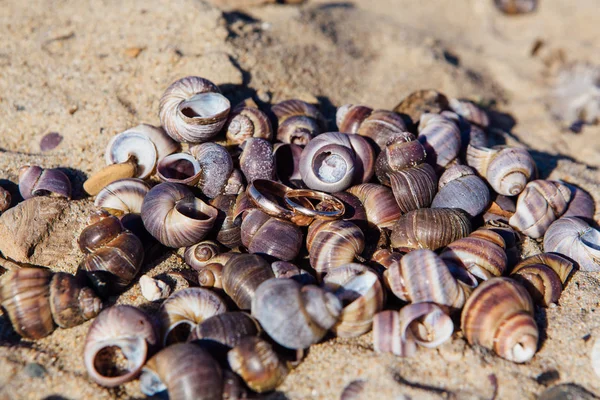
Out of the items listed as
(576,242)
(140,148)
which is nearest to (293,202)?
(140,148)

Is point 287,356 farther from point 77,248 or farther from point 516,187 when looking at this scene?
point 516,187

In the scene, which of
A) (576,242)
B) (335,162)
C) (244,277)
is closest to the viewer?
(244,277)

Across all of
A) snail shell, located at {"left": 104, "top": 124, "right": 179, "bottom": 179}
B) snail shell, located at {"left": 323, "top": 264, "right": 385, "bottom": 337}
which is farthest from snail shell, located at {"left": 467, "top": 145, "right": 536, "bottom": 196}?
snail shell, located at {"left": 104, "top": 124, "right": 179, "bottom": 179}

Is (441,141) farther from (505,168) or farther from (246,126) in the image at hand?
(246,126)

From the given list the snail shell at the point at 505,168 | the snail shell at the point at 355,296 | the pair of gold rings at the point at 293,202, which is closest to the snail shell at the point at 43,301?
the pair of gold rings at the point at 293,202

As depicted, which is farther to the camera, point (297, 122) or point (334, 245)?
point (297, 122)

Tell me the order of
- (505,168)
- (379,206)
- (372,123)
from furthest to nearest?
(372,123) < (505,168) < (379,206)
